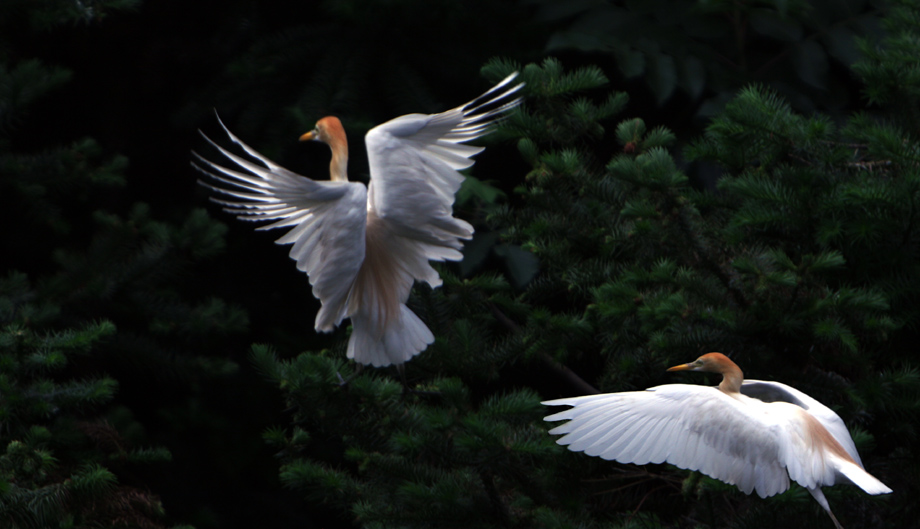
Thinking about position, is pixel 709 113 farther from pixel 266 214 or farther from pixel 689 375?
pixel 266 214

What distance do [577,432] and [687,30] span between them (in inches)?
66.2

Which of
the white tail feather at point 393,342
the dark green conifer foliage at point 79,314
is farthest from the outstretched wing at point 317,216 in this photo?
the dark green conifer foliage at point 79,314

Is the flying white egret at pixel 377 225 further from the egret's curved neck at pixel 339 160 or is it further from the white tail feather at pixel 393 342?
the egret's curved neck at pixel 339 160

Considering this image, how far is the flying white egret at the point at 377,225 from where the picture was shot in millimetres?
1978

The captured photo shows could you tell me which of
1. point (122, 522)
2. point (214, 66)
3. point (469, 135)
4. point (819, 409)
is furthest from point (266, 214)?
point (214, 66)

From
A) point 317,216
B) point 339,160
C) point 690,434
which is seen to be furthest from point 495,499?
point 339,160

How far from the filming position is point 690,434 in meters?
1.61

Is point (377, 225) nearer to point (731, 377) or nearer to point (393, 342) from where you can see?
point (393, 342)

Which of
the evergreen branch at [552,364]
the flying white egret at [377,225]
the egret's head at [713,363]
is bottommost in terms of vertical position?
the evergreen branch at [552,364]

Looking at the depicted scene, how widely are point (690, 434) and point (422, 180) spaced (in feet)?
2.98

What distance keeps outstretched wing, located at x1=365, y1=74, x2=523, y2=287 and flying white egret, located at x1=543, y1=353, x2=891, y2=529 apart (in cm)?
A: 65

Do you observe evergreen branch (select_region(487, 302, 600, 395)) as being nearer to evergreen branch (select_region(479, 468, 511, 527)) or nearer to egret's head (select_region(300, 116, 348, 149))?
evergreen branch (select_region(479, 468, 511, 527))

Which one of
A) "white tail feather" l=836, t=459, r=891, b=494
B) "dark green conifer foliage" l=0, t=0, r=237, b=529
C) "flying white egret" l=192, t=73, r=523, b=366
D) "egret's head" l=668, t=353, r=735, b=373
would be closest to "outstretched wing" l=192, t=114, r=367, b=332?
"flying white egret" l=192, t=73, r=523, b=366

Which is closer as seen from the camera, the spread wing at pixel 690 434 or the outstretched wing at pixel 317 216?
the spread wing at pixel 690 434
